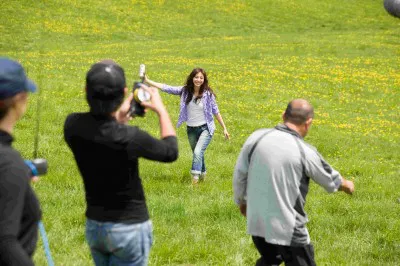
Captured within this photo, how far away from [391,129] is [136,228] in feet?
57.4

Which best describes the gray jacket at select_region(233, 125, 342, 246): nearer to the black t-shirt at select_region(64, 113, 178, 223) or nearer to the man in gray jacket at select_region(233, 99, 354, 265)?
the man in gray jacket at select_region(233, 99, 354, 265)

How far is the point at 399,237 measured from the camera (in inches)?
357

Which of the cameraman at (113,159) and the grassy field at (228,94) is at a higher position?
the cameraman at (113,159)

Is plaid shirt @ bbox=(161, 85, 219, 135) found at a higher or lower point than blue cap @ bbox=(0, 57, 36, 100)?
lower

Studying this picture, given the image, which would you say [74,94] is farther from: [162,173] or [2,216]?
[2,216]

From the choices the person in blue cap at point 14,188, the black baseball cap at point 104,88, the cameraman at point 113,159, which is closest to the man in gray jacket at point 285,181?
the cameraman at point 113,159

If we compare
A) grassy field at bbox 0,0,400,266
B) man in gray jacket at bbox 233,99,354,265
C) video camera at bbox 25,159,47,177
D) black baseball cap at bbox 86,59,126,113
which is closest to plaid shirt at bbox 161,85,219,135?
grassy field at bbox 0,0,400,266

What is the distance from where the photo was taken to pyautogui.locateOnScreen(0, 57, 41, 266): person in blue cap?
3014 mm

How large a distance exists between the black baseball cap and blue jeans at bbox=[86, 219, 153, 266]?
76 cm

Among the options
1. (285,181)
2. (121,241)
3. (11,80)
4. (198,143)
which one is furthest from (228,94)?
(11,80)

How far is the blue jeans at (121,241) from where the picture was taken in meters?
4.21

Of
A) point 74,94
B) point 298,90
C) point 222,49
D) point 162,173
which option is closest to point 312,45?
point 222,49

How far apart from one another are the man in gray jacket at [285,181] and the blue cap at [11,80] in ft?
8.69

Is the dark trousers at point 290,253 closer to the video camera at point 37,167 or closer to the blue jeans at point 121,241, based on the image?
the blue jeans at point 121,241
